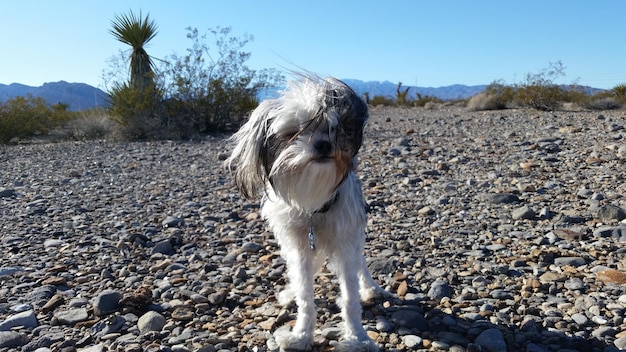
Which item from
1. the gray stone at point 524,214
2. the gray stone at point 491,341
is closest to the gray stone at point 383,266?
the gray stone at point 491,341

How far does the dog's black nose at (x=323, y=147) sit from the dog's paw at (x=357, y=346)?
1.14 meters

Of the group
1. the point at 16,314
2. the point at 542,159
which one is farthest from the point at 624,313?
the point at 542,159

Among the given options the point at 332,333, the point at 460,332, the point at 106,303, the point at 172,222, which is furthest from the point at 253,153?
the point at 172,222

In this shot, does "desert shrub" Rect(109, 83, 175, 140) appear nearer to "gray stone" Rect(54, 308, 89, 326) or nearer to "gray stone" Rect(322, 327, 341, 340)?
"gray stone" Rect(54, 308, 89, 326)

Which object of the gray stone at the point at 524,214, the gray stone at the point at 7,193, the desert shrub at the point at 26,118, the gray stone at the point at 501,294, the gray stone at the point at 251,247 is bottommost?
the gray stone at the point at 251,247

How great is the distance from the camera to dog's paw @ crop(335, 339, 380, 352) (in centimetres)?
319

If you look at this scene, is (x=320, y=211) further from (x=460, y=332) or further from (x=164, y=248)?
(x=164, y=248)

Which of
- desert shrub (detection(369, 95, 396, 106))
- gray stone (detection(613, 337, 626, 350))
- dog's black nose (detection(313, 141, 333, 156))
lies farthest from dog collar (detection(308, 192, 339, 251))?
desert shrub (detection(369, 95, 396, 106))

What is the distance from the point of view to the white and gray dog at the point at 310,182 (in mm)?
3115

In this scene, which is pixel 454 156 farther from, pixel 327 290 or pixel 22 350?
pixel 22 350

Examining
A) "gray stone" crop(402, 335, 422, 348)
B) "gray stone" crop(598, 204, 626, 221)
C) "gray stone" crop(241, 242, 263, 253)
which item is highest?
"gray stone" crop(598, 204, 626, 221)

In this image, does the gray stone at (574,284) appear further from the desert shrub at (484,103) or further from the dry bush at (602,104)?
the desert shrub at (484,103)

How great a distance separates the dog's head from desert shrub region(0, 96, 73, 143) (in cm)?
1670

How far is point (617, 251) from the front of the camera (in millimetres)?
4430
